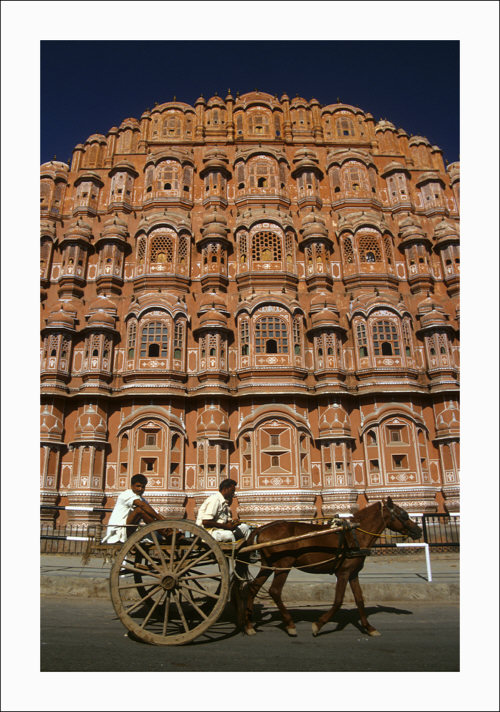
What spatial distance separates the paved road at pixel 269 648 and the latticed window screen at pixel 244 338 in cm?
1384

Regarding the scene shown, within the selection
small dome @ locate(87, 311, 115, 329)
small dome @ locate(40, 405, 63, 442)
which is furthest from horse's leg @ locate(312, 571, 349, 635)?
small dome @ locate(87, 311, 115, 329)

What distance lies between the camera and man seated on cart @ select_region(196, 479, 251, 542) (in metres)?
5.89

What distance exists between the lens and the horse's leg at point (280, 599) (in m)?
5.35

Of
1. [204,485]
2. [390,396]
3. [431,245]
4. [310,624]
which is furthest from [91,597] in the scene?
[431,245]

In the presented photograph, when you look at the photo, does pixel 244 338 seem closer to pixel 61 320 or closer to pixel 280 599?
pixel 61 320

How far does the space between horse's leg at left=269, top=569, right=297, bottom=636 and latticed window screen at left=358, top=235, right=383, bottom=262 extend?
1884cm

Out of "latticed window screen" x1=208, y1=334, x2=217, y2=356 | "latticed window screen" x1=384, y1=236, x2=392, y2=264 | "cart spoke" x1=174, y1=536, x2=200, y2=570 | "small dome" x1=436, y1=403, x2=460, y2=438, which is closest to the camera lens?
"cart spoke" x1=174, y1=536, x2=200, y2=570

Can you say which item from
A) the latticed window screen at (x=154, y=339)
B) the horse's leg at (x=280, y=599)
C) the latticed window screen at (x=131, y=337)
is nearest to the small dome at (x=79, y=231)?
the latticed window screen at (x=131, y=337)

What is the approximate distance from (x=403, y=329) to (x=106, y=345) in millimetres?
12995

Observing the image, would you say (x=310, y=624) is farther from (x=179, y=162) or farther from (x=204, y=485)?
(x=179, y=162)

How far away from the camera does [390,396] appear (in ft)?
62.5

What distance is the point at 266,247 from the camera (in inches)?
877

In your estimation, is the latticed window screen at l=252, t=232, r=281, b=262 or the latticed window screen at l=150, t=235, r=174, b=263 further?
the latticed window screen at l=150, t=235, r=174, b=263

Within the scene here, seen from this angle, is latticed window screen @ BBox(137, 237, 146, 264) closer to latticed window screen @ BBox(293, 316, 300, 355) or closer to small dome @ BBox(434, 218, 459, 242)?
latticed window screen @ BBox(293, 316, 300, 355)
